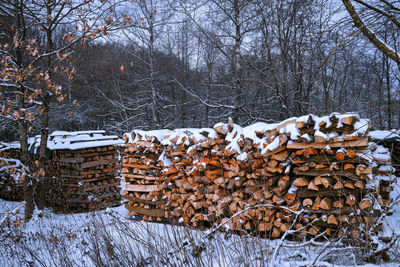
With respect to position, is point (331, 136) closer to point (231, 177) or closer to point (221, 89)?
point (231, 177)

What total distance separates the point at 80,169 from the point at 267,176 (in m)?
5.18

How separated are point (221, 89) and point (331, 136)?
1036cm

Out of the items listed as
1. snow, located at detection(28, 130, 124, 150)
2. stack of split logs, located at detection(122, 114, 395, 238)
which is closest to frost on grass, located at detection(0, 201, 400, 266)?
stack of split logs, located at detection(122, 114, 395, 238)

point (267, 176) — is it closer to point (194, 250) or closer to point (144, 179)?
point (194, 250)

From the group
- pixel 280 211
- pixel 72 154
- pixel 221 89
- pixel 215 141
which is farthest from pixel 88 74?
pixel 280 211

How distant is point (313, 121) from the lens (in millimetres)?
3826

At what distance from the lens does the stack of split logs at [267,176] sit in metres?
3.60

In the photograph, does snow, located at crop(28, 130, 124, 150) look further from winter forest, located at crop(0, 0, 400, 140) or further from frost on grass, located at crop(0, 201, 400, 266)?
frost on grass, located at crop(0, 201, 400, 266)

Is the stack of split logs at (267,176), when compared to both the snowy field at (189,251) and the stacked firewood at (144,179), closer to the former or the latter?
the stacked firewood at (144,179)

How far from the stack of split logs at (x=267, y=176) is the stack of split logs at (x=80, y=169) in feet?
7.19

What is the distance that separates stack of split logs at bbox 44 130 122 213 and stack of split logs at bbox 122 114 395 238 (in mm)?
2191

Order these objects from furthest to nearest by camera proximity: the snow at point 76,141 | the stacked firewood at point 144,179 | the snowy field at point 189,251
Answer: the snow at point 76,141, the stacked firewood at point 144,179, the snowy field at point 189,251

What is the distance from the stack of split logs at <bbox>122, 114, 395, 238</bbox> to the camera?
3.60 meters

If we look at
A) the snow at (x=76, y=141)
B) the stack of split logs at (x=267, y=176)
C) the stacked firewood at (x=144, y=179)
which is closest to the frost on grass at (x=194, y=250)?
the stack of split logs at (x=267, y=176)
